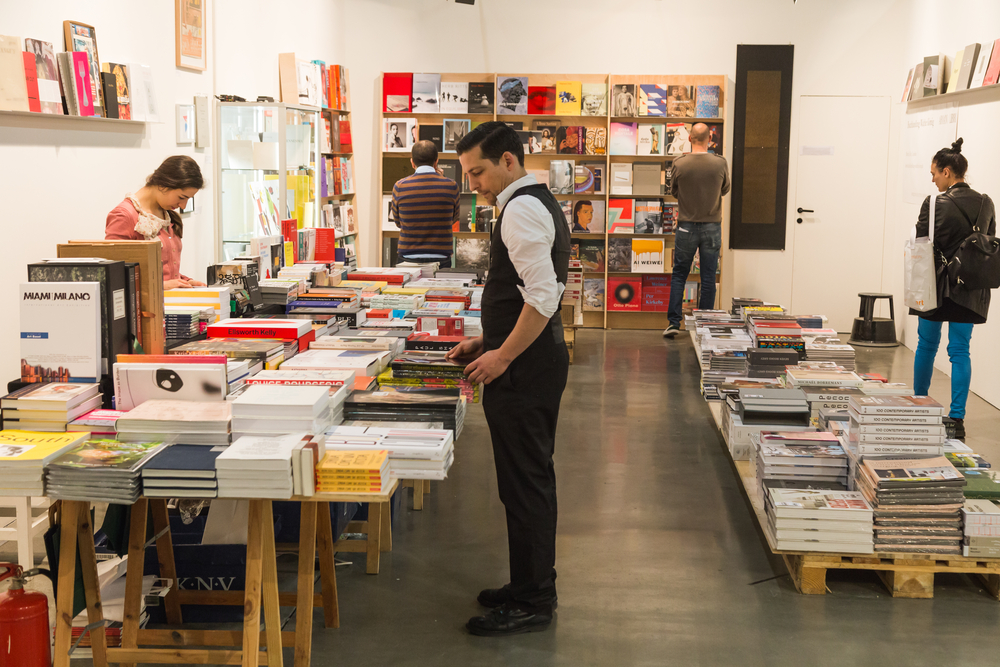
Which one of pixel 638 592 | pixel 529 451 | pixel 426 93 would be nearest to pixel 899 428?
pixel 638 592

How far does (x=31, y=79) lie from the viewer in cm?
423

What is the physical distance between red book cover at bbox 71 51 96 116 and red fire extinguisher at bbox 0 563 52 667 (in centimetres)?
287

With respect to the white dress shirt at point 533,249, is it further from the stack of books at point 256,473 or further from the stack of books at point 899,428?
the stack of books at point 899,428

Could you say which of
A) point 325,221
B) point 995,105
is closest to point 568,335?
point 325,221

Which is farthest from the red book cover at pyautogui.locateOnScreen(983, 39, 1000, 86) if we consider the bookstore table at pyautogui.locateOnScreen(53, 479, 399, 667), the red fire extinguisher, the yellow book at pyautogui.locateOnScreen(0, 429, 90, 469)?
the red fire extinguisher

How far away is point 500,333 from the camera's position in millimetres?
3129

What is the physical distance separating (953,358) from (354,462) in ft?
15.0

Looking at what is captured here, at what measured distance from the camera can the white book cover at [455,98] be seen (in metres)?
9.78

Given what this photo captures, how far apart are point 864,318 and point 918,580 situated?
611cm

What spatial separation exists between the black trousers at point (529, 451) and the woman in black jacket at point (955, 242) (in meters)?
3.38

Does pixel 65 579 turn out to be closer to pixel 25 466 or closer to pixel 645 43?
pixel 25 466

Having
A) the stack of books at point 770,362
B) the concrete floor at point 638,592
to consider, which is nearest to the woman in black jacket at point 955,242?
the concrete floor at point 638,592

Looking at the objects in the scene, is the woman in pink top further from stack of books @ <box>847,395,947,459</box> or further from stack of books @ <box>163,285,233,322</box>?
stack of books @ <box>847,395,947,459</box>

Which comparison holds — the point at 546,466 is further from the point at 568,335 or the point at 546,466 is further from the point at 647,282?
the point at 647,282
